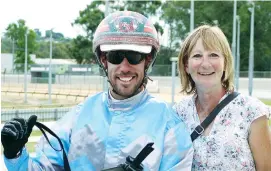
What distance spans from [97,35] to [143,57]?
0.31 metres

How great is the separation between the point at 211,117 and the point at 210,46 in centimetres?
44

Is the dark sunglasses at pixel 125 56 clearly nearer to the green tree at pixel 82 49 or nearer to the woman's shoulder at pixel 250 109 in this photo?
the woman's shoulder at pixel 250 109

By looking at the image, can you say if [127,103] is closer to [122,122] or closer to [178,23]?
[122,122]

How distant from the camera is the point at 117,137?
2477 millimetres

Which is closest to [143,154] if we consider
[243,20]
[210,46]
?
[210,46]

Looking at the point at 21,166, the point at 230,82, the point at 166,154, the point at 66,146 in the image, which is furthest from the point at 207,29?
the point at 21,166

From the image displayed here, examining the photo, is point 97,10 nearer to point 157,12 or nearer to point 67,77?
point 157,12

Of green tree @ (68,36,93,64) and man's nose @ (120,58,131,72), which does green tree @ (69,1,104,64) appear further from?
man's nose @ (120,58,131,72)

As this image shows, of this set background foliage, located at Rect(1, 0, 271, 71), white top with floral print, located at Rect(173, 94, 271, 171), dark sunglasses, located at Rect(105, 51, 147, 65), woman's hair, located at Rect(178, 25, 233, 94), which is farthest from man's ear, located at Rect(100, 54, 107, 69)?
background foliage, located at Rect(1, 0, 271, 71)

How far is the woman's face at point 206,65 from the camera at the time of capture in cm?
282

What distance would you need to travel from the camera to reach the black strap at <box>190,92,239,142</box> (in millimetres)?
2785

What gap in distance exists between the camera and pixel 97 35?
269cm

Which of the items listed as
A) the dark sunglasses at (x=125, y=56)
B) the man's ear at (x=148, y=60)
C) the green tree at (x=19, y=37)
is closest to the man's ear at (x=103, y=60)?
the dark sunglasses at (x=125, y=56)

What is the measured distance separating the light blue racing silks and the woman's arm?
1.50ft
